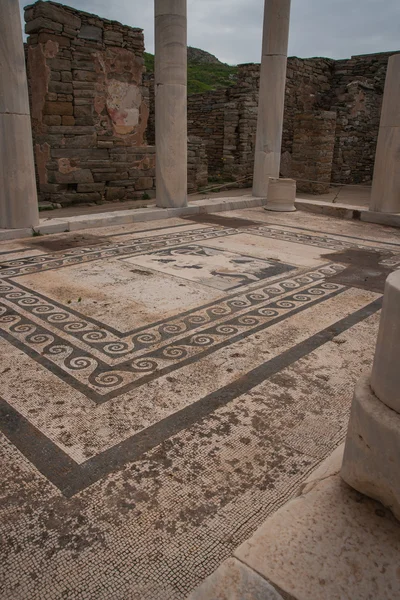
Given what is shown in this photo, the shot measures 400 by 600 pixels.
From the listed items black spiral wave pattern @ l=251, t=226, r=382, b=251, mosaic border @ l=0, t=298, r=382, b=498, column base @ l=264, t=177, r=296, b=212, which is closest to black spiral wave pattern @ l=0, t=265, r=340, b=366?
mosaic border @ l=0, t=298, r=382, b=498

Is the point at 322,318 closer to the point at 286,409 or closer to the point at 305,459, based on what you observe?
the point at 286,409

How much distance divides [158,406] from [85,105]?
794cm

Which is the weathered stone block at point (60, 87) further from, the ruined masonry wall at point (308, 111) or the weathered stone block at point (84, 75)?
the ruined masonry wall at point (308, 111)

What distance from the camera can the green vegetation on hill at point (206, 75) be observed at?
69.5ft

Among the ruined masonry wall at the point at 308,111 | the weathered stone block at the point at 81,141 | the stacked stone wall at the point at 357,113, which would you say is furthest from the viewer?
the stacked stone wall at the point at 357,113

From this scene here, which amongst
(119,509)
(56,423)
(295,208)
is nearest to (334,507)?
(119,509)

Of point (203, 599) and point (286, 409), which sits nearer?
point (203, 599)

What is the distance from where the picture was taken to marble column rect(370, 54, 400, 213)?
679 centimetres

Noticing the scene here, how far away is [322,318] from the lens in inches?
135

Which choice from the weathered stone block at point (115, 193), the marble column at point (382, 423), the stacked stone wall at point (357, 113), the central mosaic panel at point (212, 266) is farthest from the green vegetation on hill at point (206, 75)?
the marble column at point (382, 423)

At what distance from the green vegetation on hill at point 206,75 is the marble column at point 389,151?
47.3 feet

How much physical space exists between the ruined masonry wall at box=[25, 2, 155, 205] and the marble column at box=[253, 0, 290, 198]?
2499 millimetres

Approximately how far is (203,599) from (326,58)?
16.0 m

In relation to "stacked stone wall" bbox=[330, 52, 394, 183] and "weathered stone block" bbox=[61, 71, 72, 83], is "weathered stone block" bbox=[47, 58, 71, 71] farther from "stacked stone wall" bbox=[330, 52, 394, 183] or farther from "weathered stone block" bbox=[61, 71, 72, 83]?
"stacked stone wall" bbox=[330, 52, 394, 183]
